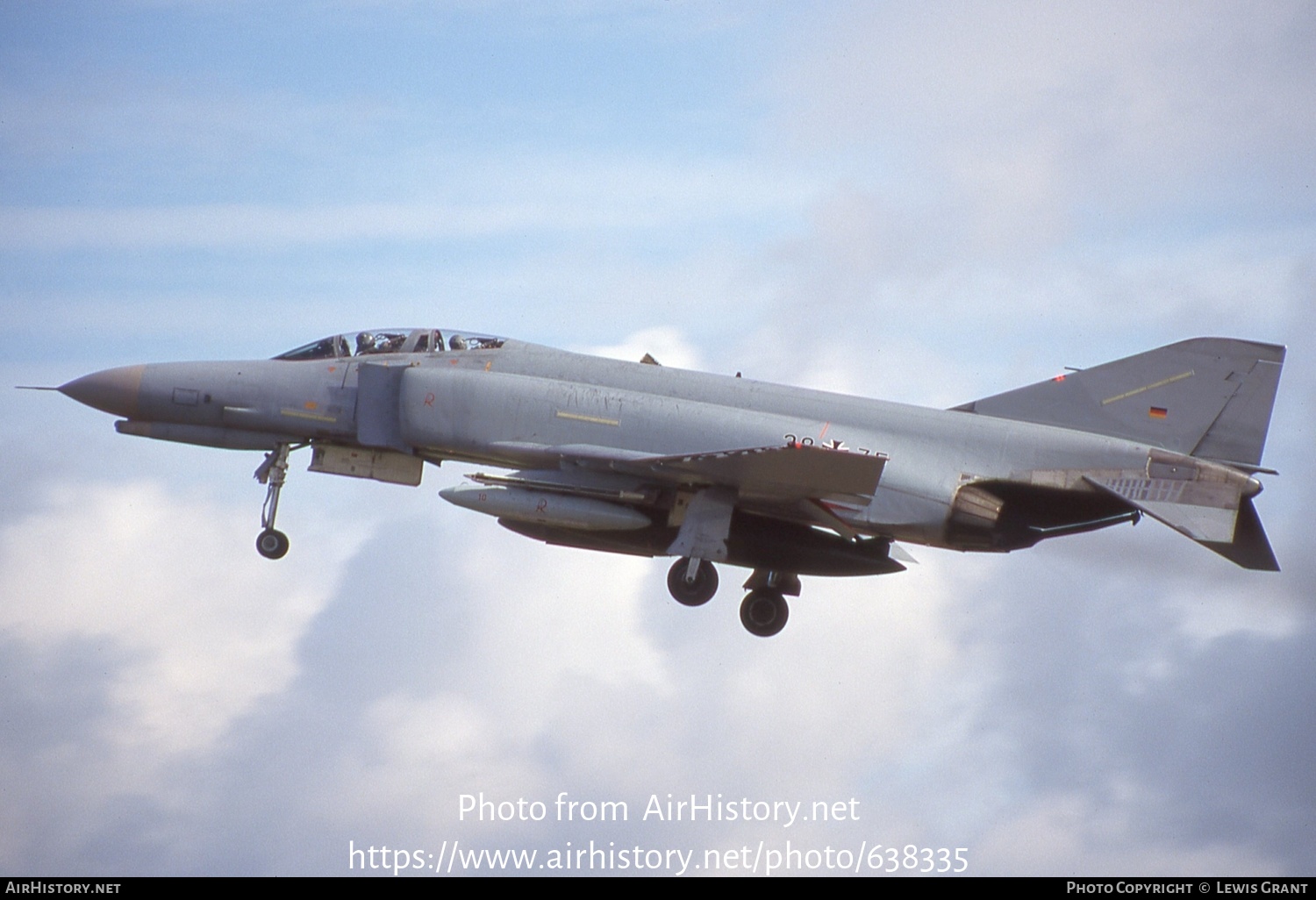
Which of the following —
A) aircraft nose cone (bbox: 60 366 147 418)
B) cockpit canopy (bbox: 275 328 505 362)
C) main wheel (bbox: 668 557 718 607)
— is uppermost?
cockpit canopy (bbox: 275 328 505 362)

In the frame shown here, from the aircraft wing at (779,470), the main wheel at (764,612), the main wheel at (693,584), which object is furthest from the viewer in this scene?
the main wheel at (764,612)

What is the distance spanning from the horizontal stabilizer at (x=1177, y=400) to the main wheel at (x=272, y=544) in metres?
9.67

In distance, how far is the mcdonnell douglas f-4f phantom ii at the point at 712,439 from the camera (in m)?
19.0

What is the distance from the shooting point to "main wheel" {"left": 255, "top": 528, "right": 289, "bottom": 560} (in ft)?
65.3

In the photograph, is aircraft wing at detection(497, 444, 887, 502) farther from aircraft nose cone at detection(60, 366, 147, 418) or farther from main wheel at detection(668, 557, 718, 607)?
aircraft nose cone at detection(60, 366, 147, 418)

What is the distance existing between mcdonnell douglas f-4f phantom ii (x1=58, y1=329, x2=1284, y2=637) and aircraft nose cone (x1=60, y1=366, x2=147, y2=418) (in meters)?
0.03

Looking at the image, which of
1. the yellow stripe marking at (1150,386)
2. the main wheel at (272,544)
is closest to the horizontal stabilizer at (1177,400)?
the yellow stripe marking at (1150,386)

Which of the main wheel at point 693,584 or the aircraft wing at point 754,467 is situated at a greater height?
the aircraft wing at point 754,467

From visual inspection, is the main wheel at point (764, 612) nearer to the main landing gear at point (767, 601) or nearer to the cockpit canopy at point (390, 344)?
the main landing gear at point (767, 601)

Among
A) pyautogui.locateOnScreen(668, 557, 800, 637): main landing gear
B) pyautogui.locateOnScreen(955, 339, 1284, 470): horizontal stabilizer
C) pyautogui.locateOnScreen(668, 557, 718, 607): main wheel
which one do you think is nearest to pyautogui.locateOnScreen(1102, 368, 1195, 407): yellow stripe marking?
pyautogui.locateOnScreen(955, 339, 1284, 470): horizontal stabilizer
